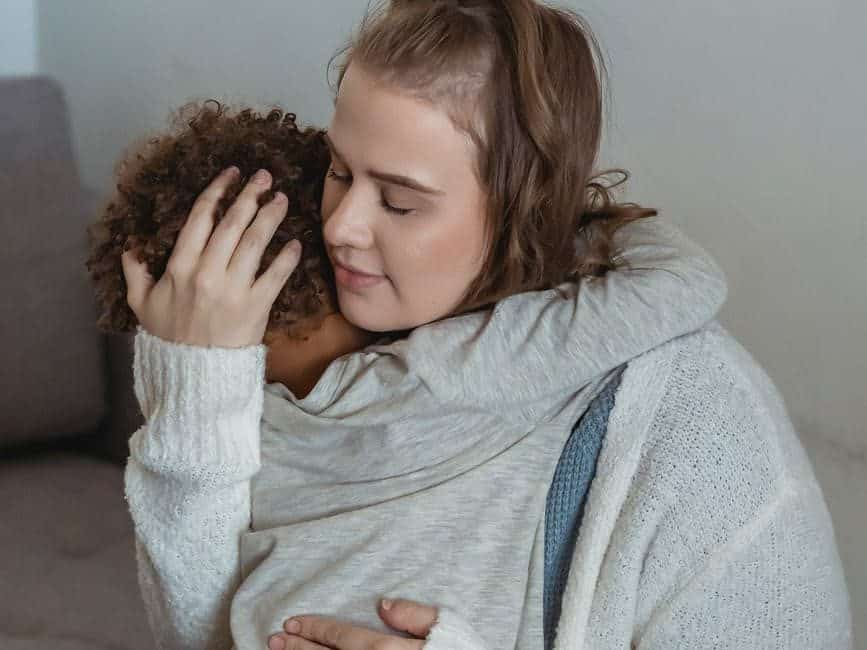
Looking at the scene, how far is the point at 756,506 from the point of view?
3.47 ft

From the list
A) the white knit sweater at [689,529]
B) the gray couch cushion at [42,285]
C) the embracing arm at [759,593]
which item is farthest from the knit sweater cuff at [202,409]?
the gray couch cushion at [42,285]

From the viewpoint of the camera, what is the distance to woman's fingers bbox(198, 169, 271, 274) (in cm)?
107

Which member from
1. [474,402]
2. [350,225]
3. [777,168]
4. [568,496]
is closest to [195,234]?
[350,225]

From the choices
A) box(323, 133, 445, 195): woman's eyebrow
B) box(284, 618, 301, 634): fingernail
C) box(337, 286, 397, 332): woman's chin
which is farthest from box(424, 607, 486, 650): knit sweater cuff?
box(323, 133, 445, 195): woman's eyebrow

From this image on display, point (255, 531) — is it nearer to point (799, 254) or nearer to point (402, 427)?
point (402, 427)

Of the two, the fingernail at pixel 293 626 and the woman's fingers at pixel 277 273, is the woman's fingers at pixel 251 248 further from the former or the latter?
the fingernail at pixel 293 626

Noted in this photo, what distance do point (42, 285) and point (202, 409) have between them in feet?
3.20

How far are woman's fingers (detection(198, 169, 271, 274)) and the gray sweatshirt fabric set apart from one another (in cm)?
9

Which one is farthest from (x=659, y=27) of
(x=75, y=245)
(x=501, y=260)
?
(x=75, y=245)

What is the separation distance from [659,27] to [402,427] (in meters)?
0.73

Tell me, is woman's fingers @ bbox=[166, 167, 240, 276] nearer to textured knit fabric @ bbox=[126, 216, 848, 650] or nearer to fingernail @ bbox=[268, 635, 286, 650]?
textured knit fabric @ bbox=[126, 216, 848, 650]

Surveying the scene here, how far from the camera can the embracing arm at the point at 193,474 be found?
1070 mm

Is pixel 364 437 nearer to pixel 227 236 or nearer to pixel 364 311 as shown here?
pixel 364 311

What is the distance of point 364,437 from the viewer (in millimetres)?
1107
